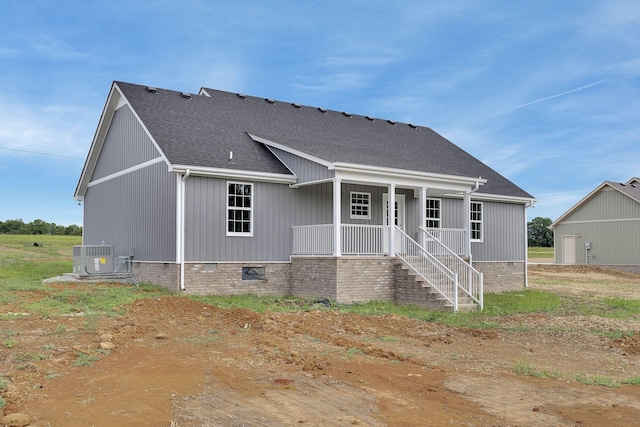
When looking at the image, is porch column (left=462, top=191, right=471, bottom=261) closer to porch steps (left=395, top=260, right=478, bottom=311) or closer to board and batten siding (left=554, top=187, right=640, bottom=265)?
porch steps (left=395, top=260, right=478, bottom=311)

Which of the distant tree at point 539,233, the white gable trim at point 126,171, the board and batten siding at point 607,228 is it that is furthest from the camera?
the distant tree at point 539,233

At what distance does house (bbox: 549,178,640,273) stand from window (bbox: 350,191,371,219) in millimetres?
22162

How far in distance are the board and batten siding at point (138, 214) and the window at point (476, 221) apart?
11.9 m

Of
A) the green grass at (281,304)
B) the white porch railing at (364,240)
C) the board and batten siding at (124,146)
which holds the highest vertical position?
the board and batten siding at (124,146)

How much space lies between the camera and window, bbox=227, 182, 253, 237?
18.3 m

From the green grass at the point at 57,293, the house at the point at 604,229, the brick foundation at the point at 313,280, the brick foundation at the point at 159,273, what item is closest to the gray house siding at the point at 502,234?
the brick foundation at the point at 313,280

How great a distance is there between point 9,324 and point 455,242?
13.7 metres

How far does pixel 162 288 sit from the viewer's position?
18.0 m

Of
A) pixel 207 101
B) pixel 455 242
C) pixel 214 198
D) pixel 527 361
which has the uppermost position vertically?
pixel 207 101

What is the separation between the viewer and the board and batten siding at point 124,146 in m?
19.7

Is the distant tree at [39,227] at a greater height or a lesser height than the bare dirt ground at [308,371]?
greater

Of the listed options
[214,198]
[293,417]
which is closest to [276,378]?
[293,417]

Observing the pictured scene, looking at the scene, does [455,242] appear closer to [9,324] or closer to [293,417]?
[9,324]

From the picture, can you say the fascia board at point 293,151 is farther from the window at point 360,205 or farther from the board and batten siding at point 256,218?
the window at point 360,205
